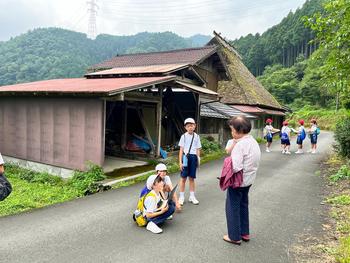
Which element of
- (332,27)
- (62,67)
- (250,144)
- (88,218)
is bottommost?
(88,218)

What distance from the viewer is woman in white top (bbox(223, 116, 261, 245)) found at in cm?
372

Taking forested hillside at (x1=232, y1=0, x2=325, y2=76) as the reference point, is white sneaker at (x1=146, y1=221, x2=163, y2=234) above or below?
below

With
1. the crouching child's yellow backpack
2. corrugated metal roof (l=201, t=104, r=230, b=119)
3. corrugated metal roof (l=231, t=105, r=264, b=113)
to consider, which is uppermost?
corrugated metal roof (l=231, t=105, r=264, b=113)

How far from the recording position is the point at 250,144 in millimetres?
3740

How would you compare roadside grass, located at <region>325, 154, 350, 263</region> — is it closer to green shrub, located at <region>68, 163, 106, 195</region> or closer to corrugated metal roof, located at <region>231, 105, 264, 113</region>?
green shrub, located at <region>68, 163, 106, 195</region>

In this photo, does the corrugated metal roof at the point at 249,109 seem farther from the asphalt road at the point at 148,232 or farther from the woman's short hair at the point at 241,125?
the woman's short hair at the point at 241,125

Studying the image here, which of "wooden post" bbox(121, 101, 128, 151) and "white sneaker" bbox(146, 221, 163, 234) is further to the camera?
"wooden post" bbox(121, 101, 128, 151)

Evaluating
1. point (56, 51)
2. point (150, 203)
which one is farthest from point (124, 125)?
Result: point (56, 51)

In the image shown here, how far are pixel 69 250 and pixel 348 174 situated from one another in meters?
7.50

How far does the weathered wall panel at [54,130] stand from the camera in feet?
26.4

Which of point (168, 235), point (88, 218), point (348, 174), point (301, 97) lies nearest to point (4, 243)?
point (88, 218)

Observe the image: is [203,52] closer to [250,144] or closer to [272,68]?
[250,144]

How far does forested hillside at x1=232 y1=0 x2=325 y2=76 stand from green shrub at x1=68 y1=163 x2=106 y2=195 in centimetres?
6044

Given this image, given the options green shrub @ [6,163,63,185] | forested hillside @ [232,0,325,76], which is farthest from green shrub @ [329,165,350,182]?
forested hillside @ [232,0,325,76]
